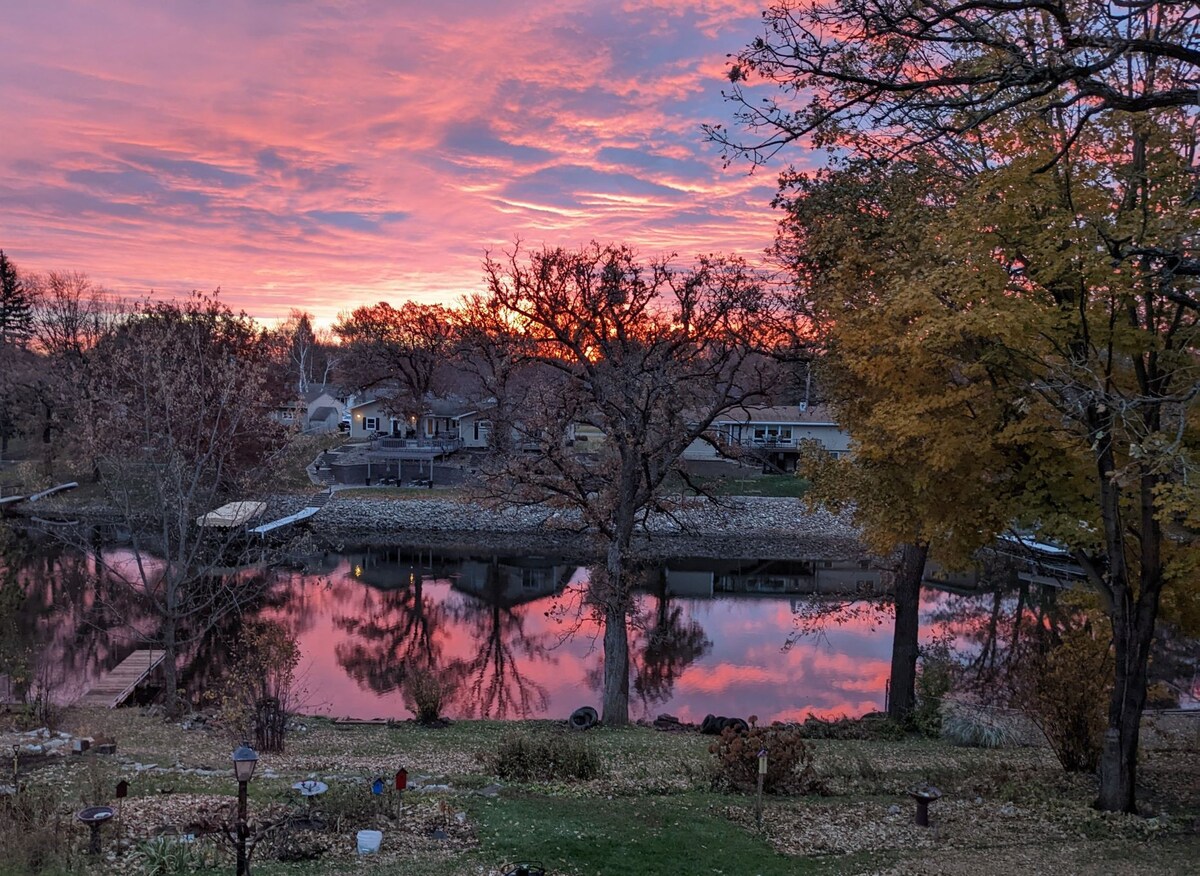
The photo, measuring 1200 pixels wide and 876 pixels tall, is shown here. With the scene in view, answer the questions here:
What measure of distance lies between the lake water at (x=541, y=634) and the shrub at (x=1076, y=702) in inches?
286

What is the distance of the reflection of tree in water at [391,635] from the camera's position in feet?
76.2

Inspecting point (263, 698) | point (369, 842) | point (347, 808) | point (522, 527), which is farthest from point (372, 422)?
point (369, 842)

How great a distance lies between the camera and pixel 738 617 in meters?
30.3

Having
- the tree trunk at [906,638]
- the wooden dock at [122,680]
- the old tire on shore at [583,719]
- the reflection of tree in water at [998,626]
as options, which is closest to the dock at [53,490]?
the wooden dock at [122,680]

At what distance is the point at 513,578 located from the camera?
120 feet

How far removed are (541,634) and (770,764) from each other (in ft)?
56.9

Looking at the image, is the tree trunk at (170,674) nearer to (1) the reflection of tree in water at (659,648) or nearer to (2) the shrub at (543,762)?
(2) the shrub at (543,762)

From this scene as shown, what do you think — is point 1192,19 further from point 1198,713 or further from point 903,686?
point 1198,713

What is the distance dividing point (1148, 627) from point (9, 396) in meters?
66.4

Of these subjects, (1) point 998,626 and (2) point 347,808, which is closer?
(2) point 347,808

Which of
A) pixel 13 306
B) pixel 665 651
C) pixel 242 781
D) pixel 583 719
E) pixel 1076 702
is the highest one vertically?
pixel 13 306

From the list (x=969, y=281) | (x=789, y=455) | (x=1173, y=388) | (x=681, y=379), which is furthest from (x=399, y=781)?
(x=789, y=455)

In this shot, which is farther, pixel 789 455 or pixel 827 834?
pixel 789 455

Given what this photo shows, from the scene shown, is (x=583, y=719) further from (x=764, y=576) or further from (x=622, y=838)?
(x=764, y=576)
